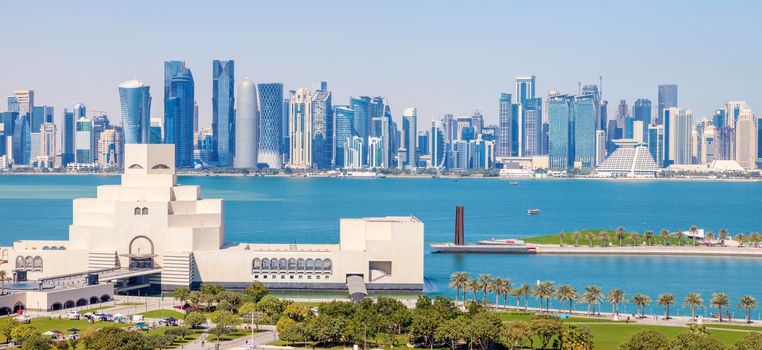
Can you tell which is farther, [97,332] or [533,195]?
[533,195]

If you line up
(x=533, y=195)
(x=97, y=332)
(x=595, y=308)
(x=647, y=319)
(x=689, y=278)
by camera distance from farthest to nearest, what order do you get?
(x=533, y=195)
(x=689, y=278)
(x=595, y=308)
(x=647, y=319)
(x=97, y=332)

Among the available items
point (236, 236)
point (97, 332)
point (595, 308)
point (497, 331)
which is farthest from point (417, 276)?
point (236, 236)

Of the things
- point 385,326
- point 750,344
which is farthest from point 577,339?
point 385,326

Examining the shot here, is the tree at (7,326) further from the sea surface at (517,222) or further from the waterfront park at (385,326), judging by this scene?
the sea surface at (517,222)

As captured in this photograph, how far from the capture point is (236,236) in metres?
95.2

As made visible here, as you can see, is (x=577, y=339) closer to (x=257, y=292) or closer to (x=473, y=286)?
(x=473, y=286)

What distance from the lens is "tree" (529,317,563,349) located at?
45406 millimetres

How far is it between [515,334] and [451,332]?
2414 mm

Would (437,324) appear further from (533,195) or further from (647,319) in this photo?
(533,195)

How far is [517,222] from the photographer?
121 m

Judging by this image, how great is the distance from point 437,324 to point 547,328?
13.9ft

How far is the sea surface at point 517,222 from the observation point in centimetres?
7238

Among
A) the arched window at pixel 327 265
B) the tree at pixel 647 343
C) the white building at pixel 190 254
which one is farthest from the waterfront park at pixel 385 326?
the arched window at pixel 327 265

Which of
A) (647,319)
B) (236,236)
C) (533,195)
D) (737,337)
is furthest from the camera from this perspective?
(533,195)
